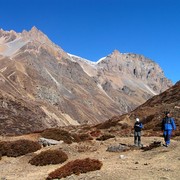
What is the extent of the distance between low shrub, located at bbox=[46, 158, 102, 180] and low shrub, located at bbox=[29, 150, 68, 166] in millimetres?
3739

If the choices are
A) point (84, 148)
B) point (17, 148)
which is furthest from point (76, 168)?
point (17, 148)

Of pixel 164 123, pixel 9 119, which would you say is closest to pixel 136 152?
pixel 164 123

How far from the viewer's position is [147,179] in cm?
1359

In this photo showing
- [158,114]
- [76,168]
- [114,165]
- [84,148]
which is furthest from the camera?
[158,114]

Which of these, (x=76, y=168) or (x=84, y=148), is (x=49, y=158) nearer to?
(x=84, y=148)

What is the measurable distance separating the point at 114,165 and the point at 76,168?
204cm

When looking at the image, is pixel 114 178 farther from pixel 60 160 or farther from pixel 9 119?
pixel 9 119

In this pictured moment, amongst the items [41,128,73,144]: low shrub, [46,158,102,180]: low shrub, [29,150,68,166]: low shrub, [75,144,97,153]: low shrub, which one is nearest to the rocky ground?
[75,144,97,153]: low shrub

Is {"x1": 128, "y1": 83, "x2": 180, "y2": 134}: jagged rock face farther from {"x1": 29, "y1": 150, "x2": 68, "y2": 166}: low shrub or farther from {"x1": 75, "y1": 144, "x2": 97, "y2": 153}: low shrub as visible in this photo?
{"x1": 29, "y1": 150, "x2": 68, "y2": 166}: low shrub

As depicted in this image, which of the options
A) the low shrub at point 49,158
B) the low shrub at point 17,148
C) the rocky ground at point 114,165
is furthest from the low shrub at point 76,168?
the low shrub at point 17,148

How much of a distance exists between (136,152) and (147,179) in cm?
793

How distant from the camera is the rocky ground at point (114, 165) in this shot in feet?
47.9

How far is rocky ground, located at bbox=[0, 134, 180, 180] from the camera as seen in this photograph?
14605 millimetres

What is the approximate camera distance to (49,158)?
68.0 feet
